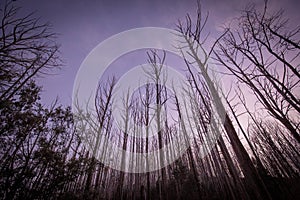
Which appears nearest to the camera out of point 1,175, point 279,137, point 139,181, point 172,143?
point 1,175

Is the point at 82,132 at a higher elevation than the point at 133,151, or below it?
below

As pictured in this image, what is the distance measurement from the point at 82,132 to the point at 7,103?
3.47 m

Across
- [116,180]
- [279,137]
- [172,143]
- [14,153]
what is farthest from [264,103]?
[116,180]

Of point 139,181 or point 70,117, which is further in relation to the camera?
point 139,181

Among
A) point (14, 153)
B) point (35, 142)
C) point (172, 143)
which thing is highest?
point (172, 143)

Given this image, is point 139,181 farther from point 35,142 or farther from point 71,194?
point 35,142

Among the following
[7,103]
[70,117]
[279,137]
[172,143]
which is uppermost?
[279,137]

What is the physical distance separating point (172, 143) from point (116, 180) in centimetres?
676

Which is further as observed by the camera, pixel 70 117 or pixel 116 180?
pixel 116 180

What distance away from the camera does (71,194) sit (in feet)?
14.4

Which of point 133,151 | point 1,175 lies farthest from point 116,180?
point 1,175

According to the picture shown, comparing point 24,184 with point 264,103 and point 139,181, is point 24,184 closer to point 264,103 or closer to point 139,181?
point 264,103

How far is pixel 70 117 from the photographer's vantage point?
4.86 meters

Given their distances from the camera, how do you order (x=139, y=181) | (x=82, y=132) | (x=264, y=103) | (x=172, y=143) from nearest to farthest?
(x=264, y=103), (x=82, y=132), (x=172, y=143), (x=139, y=181)
